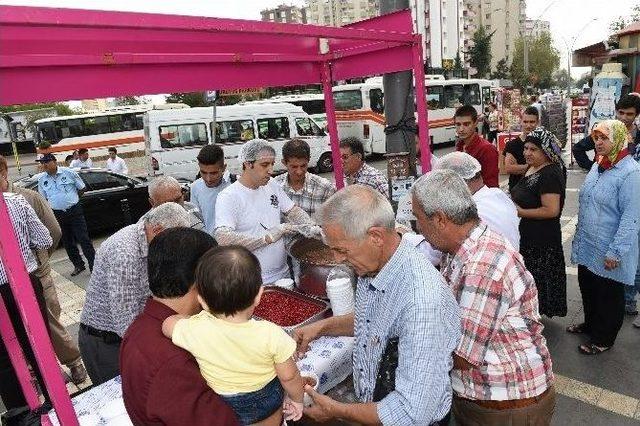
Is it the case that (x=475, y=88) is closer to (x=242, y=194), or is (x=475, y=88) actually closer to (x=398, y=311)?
(x=242, y=194)

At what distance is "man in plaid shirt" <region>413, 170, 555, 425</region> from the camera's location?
5.47 ft

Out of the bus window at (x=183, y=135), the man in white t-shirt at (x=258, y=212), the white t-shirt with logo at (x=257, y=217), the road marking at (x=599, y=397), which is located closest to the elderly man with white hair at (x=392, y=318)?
the man in white t-shirt at (x=258, y=212)

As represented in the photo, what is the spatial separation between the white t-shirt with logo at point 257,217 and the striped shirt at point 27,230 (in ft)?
5.13

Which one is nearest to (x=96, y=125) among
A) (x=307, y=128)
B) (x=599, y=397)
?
(x=307, y=128)

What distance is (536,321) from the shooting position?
1.79 m

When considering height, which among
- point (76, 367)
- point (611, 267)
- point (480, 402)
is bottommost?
point (76, 367)

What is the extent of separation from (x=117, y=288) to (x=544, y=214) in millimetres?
3211

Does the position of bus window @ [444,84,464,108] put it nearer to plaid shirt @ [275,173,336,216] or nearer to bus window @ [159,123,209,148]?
bus window @ [159,123,209,148]

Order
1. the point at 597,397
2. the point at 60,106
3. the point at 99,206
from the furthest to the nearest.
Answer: the point at 60,106 < the point at 99,206 < the point at 597,397

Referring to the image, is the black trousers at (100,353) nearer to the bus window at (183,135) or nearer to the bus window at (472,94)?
the bus window at (183,135)

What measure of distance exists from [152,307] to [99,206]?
362 inches

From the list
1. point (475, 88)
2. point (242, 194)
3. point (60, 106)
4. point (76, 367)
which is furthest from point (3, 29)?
point (60, 106)

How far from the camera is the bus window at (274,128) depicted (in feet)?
51.9

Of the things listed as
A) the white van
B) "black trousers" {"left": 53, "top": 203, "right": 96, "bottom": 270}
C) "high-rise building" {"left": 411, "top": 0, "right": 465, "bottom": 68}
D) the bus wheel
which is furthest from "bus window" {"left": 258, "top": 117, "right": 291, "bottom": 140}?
"high-rise building" {"left": 411, "top": 0, "right": 465, "bottom": 68}
